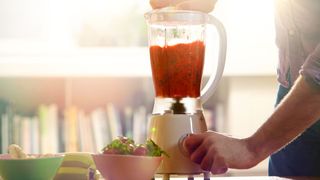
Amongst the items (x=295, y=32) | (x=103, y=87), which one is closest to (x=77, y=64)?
(x=103, y=87)

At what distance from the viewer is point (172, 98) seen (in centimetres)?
126

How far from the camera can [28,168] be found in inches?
41.6

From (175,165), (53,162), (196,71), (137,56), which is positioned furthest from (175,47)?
(137,56)

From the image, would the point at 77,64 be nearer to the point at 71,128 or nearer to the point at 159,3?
the point at 71,128

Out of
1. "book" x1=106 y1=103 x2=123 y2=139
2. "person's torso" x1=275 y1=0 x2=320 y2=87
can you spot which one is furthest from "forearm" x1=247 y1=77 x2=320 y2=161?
"book" x1=106 y1=103 x2=123 y2=139

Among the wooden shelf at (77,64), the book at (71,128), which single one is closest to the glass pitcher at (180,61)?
the wooden shelf at (77,64)

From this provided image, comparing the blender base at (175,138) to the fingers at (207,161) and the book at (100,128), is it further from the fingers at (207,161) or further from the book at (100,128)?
the book at (100,128)

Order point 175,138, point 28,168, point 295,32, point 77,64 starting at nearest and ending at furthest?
point 28,168 < point 175,138 < point 295,32 < point 77,64

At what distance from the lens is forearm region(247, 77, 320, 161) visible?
3.95ft

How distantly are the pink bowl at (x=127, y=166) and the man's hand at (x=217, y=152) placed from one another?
10 cm

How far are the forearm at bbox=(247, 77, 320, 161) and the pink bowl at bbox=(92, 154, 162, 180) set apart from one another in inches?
8.8

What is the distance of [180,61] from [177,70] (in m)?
0.02

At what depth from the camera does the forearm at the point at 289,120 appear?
1205mm

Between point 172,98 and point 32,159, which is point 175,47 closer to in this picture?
point 172,98
